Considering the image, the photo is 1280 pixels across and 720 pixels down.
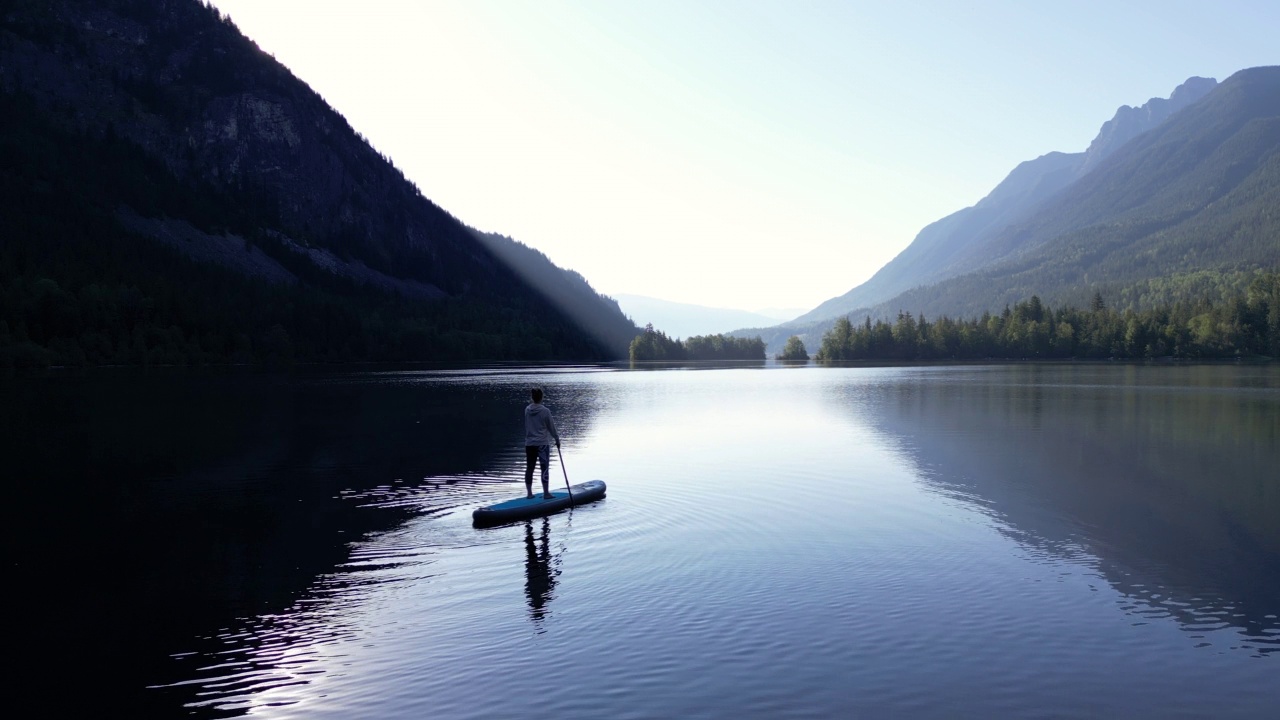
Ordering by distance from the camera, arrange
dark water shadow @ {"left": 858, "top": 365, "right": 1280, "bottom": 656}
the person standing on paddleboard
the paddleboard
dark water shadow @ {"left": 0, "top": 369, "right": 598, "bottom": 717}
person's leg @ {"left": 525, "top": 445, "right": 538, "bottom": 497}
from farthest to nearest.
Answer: person's leg @ {"left": 525, "top": 445, "right": 538, "bottom": 497}
the person standing on paddleboard
the paddleboard
dark water shadow @ {"left": 858, "top": 365, "right": 1280, "bottom": 656}
dark water shadow @ {"left": 0, "top": 369, "right": 598, "bottom": 717}

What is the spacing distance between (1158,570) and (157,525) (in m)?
29.8

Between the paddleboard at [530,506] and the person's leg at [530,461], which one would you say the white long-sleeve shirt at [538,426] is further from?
the paddleboard at [530,506]

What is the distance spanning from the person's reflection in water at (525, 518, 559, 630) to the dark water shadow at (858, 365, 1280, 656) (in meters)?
12.7

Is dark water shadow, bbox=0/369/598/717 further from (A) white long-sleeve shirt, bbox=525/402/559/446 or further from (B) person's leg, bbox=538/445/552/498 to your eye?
(A) white long-sleeve shirt, bbox=525/402/559/446

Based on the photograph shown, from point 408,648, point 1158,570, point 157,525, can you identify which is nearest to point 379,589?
point 408,648

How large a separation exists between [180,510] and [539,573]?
53.0ft

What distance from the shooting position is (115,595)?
19234mm

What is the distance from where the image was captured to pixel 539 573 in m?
21.1

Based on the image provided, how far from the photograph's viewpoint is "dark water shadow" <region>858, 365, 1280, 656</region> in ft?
63.2

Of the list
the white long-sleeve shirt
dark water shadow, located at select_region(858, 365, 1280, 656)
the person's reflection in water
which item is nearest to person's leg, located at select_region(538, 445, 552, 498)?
the white long-sleeve shirt

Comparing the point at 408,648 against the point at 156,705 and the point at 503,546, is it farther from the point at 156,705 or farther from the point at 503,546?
the point at 503,546

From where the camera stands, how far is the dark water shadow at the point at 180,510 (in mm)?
15922

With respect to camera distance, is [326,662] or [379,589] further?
[379,589]

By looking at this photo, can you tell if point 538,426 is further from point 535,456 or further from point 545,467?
point 545,467
